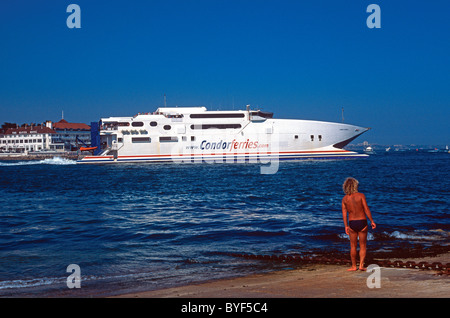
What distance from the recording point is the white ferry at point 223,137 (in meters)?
50.6

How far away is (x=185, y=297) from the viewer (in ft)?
18.1

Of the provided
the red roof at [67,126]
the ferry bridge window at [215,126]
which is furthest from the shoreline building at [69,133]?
the ferry bridge window at [215,126]

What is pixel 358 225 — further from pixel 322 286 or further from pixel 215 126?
pixel 215 126

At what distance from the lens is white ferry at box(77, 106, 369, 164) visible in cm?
5062

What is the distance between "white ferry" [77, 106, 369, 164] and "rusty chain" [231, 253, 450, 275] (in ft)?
139

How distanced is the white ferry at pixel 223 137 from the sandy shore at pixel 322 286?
144ft

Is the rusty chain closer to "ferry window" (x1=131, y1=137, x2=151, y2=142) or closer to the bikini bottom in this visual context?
the bikini bottom

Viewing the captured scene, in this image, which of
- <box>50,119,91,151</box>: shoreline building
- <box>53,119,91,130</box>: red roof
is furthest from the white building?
<box>53,119,91,130</box>: red roof

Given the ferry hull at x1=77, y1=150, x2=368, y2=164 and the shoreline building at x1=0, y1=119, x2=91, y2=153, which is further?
the shoreline building at x1=0, y1=119, x2=91, y2=153

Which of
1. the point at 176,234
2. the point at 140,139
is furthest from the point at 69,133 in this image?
the point at 176,234

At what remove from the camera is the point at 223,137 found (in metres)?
51.0

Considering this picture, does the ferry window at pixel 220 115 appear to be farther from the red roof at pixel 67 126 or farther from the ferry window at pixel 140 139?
the red roof at pixel 67 126

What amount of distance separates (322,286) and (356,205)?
1.48m

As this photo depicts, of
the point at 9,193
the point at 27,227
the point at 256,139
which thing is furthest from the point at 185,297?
the point at 256,139
